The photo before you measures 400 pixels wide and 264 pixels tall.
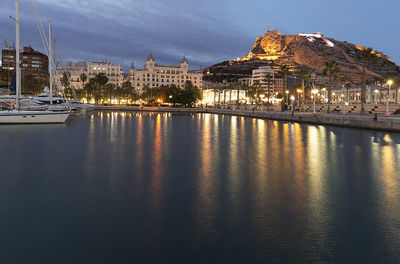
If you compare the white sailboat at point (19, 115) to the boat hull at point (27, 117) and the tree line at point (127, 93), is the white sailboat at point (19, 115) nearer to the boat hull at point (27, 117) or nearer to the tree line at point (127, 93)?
the boat hull at point (27, 117)

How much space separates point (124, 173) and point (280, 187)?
6.63m

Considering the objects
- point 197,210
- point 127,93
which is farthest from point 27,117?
point 127,93

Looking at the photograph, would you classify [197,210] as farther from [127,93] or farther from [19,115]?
[127,93]

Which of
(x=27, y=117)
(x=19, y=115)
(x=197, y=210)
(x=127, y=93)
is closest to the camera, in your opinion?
(x=197, y=210)

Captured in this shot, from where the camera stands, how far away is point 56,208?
31.8 ft

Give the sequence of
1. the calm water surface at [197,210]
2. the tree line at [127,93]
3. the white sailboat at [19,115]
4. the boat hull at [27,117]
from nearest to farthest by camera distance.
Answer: the calm water surface at [197,210] → the white sailboat at [19,115] → the boat hull at [27,117] → the tree line at [127,93]

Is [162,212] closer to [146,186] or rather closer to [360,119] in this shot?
[146,186]

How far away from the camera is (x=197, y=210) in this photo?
9617 mm

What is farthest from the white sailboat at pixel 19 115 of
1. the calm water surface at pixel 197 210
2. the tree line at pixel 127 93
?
A: the tree line at pixel 127 93

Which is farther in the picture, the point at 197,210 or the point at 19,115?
the point at 19,115

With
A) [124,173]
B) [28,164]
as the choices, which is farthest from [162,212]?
[28,164]

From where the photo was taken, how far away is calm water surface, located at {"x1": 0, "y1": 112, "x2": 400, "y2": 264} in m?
6.96

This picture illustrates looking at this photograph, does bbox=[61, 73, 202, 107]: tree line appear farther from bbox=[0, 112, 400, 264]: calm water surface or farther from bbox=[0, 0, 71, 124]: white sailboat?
bbox=[0, 112, 400, 264]: calm water surface

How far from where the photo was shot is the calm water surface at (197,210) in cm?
696
